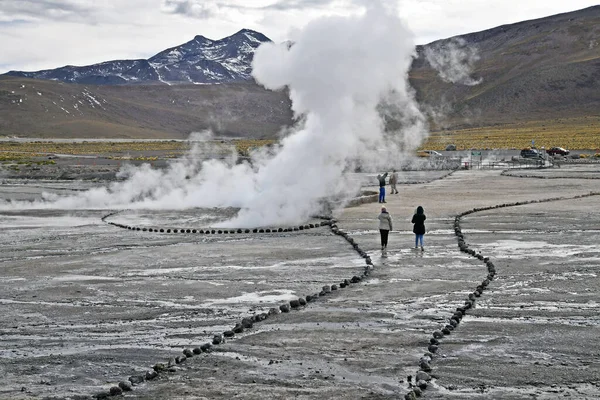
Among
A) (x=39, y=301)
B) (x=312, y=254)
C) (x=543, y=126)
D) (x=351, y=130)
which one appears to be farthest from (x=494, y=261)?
(x=543, y=126)

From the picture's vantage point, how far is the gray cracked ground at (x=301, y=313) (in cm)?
1230

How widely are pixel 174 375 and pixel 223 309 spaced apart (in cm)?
449

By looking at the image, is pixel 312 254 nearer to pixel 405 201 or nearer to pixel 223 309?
pixel 223 309

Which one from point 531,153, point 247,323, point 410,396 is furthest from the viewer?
point 531,153

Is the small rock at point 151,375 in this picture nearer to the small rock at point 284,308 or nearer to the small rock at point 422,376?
the small rock at point 422,376

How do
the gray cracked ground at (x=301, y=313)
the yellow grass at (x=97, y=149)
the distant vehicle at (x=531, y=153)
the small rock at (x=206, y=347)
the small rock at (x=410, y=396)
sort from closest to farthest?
the small rock at (x=410, y=396), the gray cracked ground at (x=301, y=313), the small rock at (x=206, y=347), the distant vehicle at (x=531, y=153), the yellow grass at (x=97, y=149)

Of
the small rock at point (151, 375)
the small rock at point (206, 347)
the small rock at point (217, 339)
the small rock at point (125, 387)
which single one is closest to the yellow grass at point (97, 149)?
the small rock at point (217, 339)

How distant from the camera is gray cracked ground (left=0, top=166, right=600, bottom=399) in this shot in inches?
484

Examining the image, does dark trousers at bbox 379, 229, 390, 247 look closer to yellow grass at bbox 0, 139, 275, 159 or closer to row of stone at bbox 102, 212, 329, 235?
row of stone at bbox 102, 212, 329, 235

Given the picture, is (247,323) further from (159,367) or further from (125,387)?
(125,387)

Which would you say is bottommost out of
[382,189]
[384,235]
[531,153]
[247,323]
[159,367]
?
[159,367]

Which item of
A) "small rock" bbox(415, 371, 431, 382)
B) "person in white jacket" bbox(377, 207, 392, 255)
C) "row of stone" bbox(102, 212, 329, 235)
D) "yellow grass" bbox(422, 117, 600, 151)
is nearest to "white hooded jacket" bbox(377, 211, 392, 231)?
"person in white jacket" bbox(377, 207, 392, 255)

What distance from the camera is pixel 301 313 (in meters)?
16.6

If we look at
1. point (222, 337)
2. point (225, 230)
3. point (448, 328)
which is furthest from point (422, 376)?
point (225, 230)
